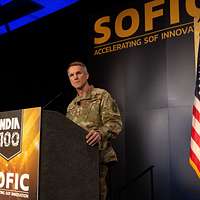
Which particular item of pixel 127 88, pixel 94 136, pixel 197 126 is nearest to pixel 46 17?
pixel 127 88

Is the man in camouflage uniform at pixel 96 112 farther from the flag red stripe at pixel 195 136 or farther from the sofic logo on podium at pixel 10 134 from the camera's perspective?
the flag red stripe at pixel 195 136

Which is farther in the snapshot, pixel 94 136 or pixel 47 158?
pixel 94 136

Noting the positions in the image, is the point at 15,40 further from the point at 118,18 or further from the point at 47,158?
the point at 47,158

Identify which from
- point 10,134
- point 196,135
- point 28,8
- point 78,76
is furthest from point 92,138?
point 28,8

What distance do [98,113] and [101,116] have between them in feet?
0.09

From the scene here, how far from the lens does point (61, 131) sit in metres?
1.49

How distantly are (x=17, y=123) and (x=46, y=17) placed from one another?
3.28 m

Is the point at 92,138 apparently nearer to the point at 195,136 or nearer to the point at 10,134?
the point at 10,134

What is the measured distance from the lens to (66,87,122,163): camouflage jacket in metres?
2.03

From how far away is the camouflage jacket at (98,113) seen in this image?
2.03m

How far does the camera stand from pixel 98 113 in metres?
2.11

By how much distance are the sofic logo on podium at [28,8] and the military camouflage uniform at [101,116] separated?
2.56 metres

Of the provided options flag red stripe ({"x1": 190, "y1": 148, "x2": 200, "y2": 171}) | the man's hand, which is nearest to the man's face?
the man's hand

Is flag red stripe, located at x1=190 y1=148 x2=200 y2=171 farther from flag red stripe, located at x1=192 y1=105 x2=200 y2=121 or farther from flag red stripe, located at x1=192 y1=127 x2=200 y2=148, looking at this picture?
flag red stripe, located at x1=192 y1=105 x2=200 y2=121
